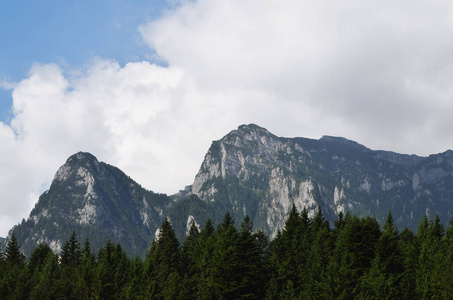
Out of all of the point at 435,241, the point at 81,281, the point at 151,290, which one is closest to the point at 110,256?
the point at 81,281

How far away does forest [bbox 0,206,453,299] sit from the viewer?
67.5 m

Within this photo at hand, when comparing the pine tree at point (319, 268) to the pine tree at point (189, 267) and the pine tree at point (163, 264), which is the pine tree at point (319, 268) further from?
the pine tree at point (163, 264)

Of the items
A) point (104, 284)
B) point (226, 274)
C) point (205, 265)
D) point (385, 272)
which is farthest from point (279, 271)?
point (104, 284)

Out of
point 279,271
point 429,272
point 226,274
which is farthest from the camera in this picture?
point 279,271

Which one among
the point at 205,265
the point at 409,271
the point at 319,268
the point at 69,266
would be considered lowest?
the point at 409,271

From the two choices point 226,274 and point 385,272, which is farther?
point 226,274

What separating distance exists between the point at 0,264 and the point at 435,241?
96.0m

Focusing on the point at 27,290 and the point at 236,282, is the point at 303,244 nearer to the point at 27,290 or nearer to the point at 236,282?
the point at 236,282

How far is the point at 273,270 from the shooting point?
83.8 meters

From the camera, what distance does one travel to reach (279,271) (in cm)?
8119

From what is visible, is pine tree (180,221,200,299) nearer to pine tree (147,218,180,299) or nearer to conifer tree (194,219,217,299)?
conifer tree (194,219,217,299)

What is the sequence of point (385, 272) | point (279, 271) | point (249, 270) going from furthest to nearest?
point (279, 271), point (249, 270), point (385, 272)

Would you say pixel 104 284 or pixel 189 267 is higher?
pixel 189 267

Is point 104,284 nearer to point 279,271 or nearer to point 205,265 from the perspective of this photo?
point 205,265
